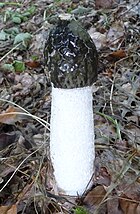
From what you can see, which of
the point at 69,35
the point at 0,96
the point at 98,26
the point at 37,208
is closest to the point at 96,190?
the point at 37,208

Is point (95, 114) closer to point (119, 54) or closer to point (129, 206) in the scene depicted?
point (129, 206)

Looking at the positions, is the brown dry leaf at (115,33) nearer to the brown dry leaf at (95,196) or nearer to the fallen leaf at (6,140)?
the fallen leaf at (6,140)

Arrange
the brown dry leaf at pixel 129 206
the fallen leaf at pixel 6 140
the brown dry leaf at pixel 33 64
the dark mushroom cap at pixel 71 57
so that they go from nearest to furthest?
1. the dark mushroom cap at pixel 71 57
2. the brown dry leaf at pixel 129 206
3. the fallen leaf at pixel 6 140
4. the brown dry leaf at pixel 33 64

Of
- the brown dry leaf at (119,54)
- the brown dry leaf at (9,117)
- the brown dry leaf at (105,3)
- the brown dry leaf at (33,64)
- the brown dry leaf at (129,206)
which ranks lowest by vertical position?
the brown dry leaf at (33,64)

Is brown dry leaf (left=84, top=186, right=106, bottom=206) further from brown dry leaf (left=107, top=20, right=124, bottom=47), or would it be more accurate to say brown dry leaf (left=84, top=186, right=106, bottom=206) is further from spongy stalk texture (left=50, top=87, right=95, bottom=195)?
brown dry leaf (left=107, top=20, right=124, bottom=47)

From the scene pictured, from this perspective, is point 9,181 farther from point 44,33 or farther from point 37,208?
point 44,33

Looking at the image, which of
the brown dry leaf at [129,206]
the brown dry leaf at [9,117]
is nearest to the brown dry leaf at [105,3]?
the brown dry leaf at [9,117]
